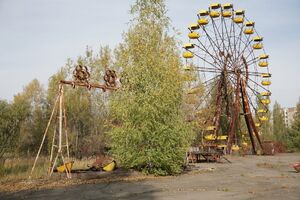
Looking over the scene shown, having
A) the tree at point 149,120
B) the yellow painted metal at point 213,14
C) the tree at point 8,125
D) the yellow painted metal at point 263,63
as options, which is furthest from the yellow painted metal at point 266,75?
the tree at point 8,125

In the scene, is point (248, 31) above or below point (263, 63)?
above

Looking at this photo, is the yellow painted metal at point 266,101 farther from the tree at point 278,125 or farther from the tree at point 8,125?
the tree at point 278,125

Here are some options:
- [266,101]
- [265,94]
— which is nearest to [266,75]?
[265,94]

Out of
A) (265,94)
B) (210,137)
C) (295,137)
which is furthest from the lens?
(295,137)

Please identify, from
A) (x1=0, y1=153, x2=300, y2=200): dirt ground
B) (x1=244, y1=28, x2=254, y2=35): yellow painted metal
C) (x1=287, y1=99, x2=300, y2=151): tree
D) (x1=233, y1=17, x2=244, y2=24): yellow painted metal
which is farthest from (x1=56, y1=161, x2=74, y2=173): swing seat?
(x1=287, y1=99, x2=300, y2=151): tree

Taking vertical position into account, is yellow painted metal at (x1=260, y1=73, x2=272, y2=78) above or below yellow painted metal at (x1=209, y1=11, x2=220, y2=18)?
below

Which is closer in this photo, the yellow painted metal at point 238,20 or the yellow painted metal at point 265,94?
the yellow painted metal at point 238,20

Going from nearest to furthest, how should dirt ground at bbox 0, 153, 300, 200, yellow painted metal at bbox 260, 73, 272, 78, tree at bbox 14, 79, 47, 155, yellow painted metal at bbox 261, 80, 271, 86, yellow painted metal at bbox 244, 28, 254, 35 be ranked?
1. dirt ground at bbox 0, 153, 300, 200
2. tree at bbox 14, 79, 47, 155
3. yellow painted metal at bbox 244, 28, 254, 35
4. yellow painted metal at bbox 261, 80, 271, 86
5. yellow painted metal at bbox 260, 73, 272, 78

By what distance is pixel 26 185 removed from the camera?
13.0 metres

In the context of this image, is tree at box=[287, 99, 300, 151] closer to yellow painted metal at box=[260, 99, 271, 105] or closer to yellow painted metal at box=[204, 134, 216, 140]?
yellow painted metal at box=[260, 99, 271, 105]


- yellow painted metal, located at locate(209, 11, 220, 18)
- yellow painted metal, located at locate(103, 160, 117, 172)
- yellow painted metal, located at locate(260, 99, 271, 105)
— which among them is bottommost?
yellow painted metal, located at locate(103, 160, 117, 172)

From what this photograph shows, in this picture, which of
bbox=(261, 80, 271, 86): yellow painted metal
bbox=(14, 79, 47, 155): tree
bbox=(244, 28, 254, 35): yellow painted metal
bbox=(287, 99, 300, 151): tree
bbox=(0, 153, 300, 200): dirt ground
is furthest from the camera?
bbox=(287, 99, 300, 151): tree

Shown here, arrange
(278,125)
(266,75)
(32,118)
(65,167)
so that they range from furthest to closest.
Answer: (278,125)
(32,118)
(266,75)
(65,167)

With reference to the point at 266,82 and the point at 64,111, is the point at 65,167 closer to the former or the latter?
the point at 64,111
